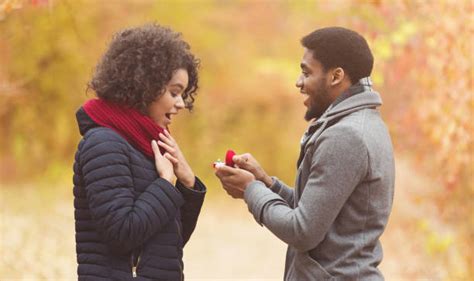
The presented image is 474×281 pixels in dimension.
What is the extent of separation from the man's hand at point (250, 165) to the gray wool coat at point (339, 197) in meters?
0.20

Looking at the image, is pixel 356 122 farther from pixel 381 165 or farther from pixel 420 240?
pixel 420 240

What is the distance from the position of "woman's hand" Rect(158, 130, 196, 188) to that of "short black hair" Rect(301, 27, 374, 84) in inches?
23.1

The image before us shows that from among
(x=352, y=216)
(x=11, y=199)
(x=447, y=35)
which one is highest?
(x=11, y=199)

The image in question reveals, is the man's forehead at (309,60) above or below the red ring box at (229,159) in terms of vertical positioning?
above

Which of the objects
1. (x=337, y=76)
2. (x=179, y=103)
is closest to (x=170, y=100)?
(x=179, y=103)

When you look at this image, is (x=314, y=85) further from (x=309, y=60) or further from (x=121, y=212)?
(x=121, y=212)

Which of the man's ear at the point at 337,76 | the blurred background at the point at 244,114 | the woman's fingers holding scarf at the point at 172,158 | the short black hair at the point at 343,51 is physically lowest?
the woman's fingers holding scarf at the point at 172,158

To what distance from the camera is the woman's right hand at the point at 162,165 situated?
271 cm

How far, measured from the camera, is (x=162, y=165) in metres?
2.72

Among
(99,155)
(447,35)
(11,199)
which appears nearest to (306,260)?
(99,155)

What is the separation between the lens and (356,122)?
8.71 ft

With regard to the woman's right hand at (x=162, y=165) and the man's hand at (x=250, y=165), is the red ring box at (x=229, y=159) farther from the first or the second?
the woman's right hand at (x=162, y=165)

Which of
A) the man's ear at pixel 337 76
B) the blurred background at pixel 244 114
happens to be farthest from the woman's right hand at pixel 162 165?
the blurred background at pixel 244 114

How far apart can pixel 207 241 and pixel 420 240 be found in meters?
3.19
